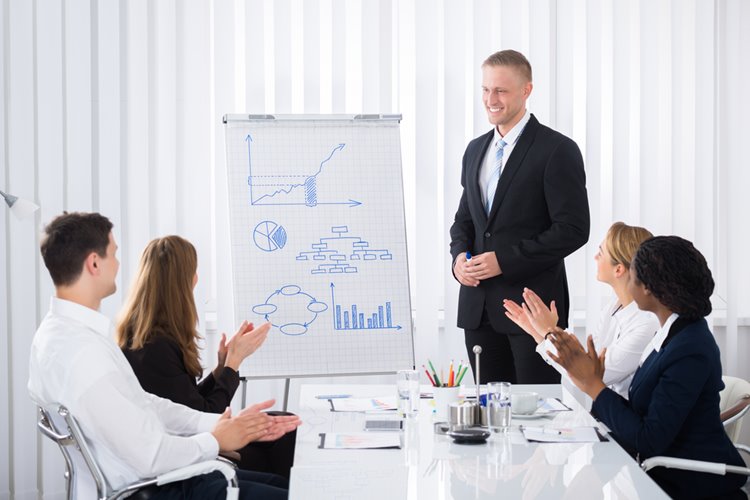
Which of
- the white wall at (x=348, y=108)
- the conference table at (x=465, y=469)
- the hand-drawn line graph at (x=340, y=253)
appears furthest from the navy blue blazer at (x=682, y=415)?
the white wall at (x=348, y=108)

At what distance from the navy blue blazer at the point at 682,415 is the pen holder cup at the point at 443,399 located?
0.45 meters

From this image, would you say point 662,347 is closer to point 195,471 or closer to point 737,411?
point 737,411

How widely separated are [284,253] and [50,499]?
1.92 meters

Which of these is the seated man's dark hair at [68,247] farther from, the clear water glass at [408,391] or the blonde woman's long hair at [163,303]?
the clear water glass at [408,391]

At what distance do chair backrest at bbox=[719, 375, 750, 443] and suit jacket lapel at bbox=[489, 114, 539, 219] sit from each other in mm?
1080

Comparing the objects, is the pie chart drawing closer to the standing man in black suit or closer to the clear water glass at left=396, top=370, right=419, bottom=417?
the standing man in black suit

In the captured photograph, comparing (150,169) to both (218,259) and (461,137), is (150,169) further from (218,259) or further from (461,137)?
(461,137)

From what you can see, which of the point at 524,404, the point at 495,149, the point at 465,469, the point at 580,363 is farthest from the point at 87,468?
the point at 495,149

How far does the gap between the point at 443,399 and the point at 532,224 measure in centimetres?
92

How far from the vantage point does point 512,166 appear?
3.41 metres

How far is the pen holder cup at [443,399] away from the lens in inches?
102

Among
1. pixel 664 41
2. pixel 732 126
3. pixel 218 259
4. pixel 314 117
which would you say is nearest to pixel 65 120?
pixel 218 259

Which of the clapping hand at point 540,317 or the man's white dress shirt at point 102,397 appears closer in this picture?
the man's white dress shirt at point 102,397

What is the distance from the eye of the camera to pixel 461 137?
4.40 metres
